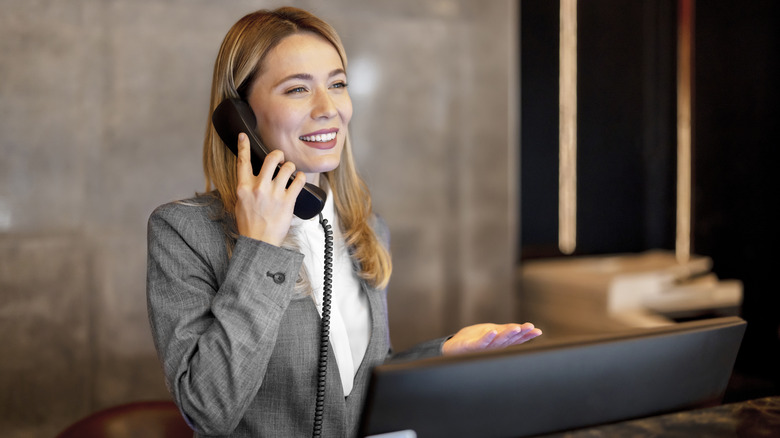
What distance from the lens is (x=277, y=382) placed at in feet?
3.80

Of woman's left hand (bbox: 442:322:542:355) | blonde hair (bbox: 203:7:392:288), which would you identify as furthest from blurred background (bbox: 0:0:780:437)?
woman's left hand (bbox: 442:322:542:355)

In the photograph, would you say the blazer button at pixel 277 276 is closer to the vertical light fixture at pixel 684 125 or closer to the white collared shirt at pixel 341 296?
the white collared shirt at pixel 341 296

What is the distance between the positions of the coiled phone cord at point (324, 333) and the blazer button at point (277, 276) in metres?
0.15

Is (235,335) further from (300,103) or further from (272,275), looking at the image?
(300,103)

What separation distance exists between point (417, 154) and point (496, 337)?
172cm

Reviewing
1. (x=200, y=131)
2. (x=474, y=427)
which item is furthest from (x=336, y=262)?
(x=200, y=131)

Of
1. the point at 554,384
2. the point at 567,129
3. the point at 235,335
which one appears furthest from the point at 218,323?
the point at 567,129

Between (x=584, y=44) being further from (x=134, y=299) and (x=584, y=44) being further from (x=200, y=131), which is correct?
(x=134, y=299)

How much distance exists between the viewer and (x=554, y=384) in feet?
2.24

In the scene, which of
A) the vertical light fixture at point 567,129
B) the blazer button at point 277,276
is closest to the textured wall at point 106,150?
the vertical light fixture at point 567,129

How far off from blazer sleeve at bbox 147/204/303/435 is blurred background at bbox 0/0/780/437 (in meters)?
1.25

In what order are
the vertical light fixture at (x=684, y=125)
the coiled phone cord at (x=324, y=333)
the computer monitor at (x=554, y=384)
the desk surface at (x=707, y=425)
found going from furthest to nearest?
1. the vertical light fixture at (x=684, y=125)
2. the coiled phone cord at (x=324, y=333)
3. the desk surface at (x=707, y=425)
4. the computer monitor at (x=554, y=384)

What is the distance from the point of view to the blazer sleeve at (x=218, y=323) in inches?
39.5

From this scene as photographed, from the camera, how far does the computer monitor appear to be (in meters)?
0.64
